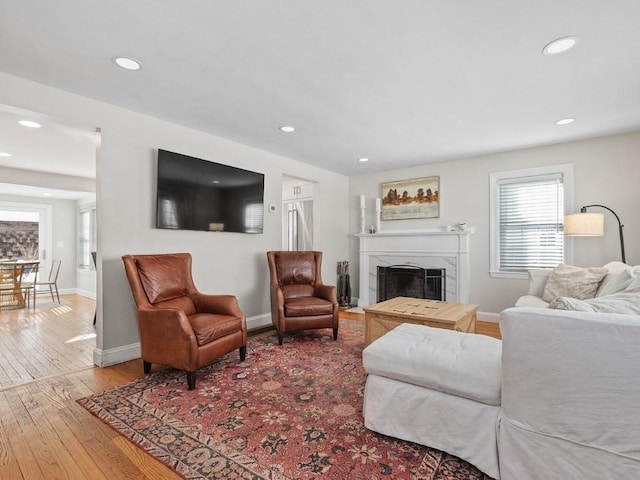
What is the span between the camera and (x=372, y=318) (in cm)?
303

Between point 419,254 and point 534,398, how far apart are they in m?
3.81

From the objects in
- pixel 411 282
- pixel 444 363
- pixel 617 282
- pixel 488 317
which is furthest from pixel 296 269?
pixel 617 282

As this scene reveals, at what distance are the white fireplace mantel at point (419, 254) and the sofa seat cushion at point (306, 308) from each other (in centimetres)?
204

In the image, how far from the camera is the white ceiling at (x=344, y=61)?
70.0 inches

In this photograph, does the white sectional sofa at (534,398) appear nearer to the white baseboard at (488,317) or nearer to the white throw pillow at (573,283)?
the white throw pillow at (573,283)

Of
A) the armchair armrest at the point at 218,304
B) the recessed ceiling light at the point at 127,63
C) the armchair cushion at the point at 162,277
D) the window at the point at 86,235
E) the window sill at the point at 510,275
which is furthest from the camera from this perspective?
the window at the point at 86,235

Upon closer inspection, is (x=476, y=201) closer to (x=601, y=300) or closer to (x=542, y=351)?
(x=601, y=300)

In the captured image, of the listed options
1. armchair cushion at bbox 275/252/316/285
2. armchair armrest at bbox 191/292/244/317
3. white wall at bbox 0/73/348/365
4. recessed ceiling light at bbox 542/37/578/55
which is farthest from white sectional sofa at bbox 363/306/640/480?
white wall at bbox 0/73/348/365

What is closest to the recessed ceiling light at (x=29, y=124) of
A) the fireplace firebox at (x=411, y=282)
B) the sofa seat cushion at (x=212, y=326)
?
the sofa seat cushion at (x=212, y=326)


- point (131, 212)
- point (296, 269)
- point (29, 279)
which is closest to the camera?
point (131, 212)

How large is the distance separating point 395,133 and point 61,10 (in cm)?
303

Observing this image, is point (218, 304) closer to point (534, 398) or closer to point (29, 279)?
point (534, 398)

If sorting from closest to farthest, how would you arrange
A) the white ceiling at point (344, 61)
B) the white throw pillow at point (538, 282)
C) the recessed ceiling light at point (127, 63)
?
1. the white ceiling at point (344, 61)
2. the recessed ceiling light at point (127, 63)
3. the white throw pillow at point (538, 282)

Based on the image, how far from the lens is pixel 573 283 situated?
3.13 meters
